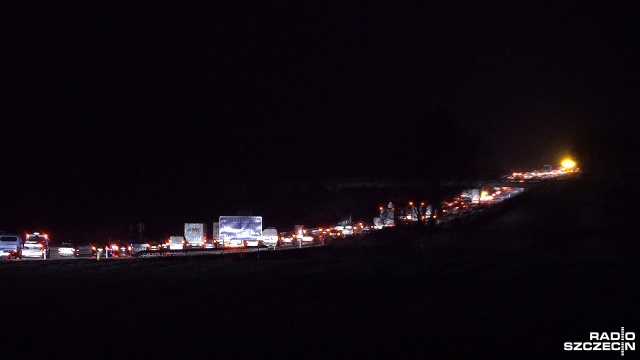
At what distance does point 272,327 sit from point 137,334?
8.04ft

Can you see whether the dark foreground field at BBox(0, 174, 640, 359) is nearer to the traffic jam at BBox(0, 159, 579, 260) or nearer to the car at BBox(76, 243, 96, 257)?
the traffic jam at BBox(0, 159, 579, 260)

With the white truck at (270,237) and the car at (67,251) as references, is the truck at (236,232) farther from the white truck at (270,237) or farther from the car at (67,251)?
the car at (67,251)

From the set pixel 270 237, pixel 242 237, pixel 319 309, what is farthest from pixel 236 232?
pixel 319 309

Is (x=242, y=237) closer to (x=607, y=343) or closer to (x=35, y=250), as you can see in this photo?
(x=35, y=250)

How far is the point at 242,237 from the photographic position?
65.1 m

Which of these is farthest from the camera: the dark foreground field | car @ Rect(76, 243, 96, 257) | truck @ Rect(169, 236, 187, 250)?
truck @ Rect(169, 236, 187, 250)

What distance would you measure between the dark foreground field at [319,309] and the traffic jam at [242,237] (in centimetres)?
1840

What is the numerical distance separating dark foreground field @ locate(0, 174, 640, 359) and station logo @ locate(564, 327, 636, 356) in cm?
17

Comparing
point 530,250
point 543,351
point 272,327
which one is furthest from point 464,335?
point 530,250

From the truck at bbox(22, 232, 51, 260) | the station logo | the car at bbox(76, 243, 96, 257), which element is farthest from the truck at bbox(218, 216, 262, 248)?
the station logo

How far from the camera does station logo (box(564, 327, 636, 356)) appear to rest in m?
11.7

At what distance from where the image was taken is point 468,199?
79562 millimetres

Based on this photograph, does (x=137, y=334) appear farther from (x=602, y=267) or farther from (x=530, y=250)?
(x=530, y=250)

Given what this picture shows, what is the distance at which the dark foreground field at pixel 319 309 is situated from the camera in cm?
1281
